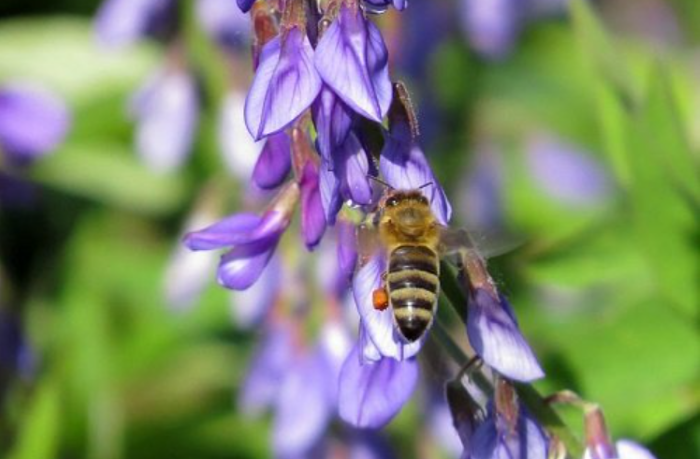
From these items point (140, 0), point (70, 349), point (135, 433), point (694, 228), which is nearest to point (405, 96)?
point (694, 228)

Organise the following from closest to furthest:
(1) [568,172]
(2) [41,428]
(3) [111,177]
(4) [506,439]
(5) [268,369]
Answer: (4) [506,439], (2) [41,428], (5) [268,369], (3) [111,177], (1) [568,172]

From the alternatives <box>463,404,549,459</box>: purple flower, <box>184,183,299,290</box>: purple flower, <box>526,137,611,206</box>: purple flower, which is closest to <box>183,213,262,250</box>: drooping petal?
<box>184,183,299,290</box>: purple flower

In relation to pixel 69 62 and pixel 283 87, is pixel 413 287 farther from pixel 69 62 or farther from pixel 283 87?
pixel 69 62

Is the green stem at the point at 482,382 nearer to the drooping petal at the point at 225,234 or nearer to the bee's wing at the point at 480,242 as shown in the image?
the bee's wing at the point at 480,242

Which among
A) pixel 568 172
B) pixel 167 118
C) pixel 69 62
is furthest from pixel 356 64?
pixel 69 62

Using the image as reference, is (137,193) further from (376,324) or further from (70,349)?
(376,324)
